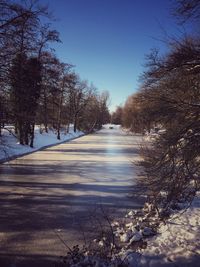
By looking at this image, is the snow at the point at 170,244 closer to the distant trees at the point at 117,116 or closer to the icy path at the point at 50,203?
the icy path at the point at 50,203

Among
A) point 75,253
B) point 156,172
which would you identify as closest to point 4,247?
point 75,253

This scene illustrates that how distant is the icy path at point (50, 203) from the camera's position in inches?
277

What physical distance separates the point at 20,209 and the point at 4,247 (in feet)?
10.2

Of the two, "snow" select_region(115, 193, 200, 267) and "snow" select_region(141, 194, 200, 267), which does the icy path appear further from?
"snow" select_region(141, 194, 200, 267)

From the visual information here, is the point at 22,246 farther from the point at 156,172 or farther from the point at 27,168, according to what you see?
the point at 27,168

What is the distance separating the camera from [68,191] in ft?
41.9

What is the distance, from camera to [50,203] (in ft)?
35.7

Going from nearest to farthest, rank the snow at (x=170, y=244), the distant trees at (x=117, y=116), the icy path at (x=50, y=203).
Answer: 1. the snow at (x=170, y=244)
2. the icy path at (x=50, y=203)
3. the distant trees at (x=117, y=116)

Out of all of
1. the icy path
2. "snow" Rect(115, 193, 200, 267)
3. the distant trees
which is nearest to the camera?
"snow" Rect(115, 193, 200, 267)

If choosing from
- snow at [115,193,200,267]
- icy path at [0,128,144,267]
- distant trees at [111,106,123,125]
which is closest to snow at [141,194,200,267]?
snow at [115,193,200,267]

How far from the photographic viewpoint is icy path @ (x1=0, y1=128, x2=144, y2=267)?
7.05 m

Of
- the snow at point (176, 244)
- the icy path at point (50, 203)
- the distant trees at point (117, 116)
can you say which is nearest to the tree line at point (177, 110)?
the snow at point (176, 244)

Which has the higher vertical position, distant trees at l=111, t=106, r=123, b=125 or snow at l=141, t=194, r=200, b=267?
distant trees at l=111, t=106, r=123, b=125

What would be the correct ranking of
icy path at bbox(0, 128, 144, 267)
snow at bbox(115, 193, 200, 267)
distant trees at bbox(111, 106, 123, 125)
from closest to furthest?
snow at bbox(115, 193, 200, 267), icy path at bbox(0, 128, 144, 267), distant trees at bbox(111, 106, 123, 125)
